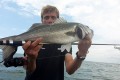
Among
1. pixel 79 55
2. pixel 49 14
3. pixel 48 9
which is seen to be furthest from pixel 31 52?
pixel 48 9

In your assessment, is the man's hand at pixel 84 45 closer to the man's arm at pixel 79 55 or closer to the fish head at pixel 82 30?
the man's arm at pixel 79 55

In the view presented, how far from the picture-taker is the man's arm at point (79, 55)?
540cm

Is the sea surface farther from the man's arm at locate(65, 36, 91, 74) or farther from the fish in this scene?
the fish

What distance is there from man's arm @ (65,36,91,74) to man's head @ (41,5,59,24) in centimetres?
90

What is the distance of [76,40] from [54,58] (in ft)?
4.96

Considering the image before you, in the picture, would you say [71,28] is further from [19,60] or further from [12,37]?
[19,60]

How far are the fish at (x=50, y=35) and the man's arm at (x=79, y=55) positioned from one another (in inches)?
10.7

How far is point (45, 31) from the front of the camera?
5.08 metres

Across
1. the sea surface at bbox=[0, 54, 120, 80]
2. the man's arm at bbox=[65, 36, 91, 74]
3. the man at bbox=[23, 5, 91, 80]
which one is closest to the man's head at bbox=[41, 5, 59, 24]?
the man at bbox=[23, 5, 91, 80]

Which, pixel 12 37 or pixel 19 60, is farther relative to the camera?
pixel 19 60

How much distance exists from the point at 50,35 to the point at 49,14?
4.82 ft

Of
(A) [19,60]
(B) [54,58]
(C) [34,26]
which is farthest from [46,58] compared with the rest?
(C) [34,26]

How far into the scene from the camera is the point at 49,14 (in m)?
6.40

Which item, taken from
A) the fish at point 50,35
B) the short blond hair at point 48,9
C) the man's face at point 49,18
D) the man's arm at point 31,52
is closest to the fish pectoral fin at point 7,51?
the fish at point 50,35
